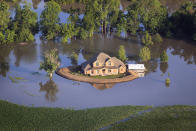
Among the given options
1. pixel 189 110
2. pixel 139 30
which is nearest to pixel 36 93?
pixel 189 110

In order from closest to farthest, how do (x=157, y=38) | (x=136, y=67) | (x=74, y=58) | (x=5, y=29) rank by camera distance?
1. (x=136, y=67)
2. (x=74, y=58)
3. (x=5, y=29)
4. (x=157, y=38)

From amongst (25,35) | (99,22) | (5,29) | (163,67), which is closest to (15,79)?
(25,35)

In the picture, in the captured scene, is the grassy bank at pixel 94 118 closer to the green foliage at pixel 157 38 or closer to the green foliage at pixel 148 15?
the green foliage at pixel 157 38

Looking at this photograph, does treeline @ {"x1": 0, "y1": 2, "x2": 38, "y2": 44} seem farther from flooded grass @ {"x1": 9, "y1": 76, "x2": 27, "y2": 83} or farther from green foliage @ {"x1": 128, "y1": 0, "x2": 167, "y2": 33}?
green foliage @ {"x1": 128, "y1": 0, "x2": 167, "y2": 33}

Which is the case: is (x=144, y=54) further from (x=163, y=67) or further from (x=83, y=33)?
(x=83, y=33)

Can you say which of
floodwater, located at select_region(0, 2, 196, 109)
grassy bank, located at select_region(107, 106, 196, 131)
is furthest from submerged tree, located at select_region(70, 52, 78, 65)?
grassy bank, located at select_region(107, 106, 196, 131)

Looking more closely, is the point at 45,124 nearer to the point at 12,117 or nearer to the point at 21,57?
the point at 12,117
